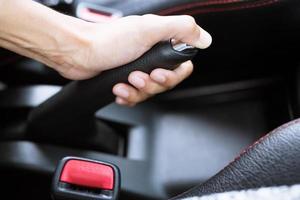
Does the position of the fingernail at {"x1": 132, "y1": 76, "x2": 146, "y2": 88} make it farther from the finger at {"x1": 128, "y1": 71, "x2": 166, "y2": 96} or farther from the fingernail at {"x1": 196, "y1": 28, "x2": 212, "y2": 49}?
the fingernail at {"x1": 196, "y1": 28, "x2": 212, "y2": 49}

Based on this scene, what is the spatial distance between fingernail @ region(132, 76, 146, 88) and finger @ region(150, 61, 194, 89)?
17mm

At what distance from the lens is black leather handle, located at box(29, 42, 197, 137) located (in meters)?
0.66

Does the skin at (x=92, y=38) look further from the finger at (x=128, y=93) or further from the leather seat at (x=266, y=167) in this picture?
the leather seat at (x=266, y=167)

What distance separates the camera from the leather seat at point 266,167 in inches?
19.6

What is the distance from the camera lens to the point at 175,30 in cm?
66

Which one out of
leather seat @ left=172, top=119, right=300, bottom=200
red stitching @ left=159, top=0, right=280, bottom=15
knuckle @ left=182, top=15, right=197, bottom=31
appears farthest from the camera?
red stitching @ left=159, top=0, right=280, bottom=15

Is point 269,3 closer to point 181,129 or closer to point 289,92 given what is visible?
point 289,92

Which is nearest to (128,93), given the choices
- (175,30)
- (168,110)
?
(175,30)

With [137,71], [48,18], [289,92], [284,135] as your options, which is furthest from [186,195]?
[289,92]

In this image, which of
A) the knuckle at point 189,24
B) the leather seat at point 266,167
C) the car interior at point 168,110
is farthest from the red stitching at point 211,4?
the leather seat at point 266,167

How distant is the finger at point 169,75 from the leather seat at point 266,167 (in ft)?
0.73

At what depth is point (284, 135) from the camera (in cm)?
52

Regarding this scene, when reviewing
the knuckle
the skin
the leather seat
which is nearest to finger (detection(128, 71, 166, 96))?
the skin

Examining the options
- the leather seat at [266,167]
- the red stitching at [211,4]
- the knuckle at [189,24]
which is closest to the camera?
the leather seat at [266,167]
